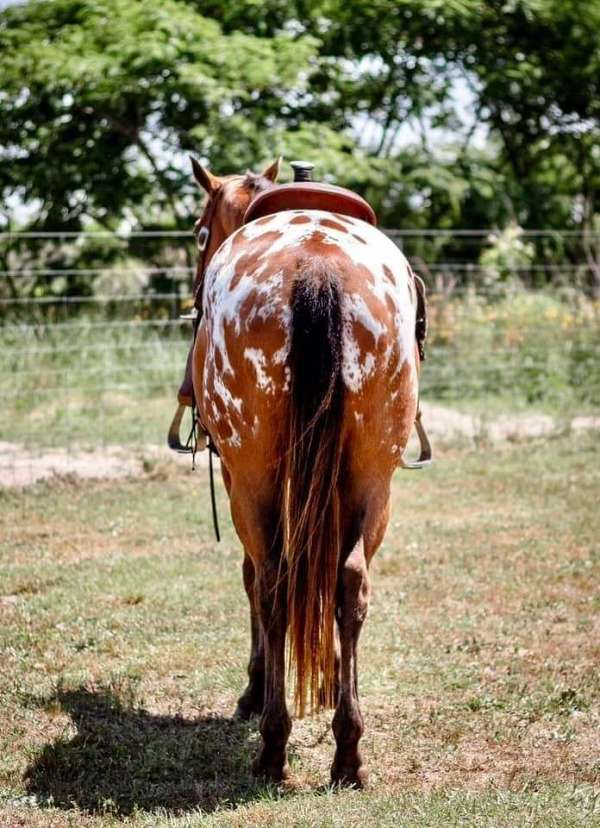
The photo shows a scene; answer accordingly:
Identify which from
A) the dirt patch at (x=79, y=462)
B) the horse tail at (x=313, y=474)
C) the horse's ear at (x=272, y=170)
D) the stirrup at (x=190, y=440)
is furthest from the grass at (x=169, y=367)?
the horse tail at (x=313, y=474)

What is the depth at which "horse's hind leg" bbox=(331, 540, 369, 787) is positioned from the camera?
11.1 ft

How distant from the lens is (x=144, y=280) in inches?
459

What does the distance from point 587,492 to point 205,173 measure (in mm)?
4719

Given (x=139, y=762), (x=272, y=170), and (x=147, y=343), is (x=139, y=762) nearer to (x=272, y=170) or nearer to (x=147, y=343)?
(x=272, y=170)

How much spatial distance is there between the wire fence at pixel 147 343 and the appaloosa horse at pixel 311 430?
5.66 m

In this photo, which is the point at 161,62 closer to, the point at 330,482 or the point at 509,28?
the point at 509,28

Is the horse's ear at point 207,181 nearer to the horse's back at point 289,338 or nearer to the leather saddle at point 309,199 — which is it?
the leather saddle at point 309,199

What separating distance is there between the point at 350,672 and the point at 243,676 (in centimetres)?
121

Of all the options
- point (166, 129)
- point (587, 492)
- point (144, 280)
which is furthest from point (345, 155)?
point (587, 492)

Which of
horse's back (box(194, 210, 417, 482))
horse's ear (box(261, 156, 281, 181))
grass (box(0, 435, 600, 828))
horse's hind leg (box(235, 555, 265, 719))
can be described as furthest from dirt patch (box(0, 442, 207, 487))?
horse's back (box(194, 210, 417, 482))

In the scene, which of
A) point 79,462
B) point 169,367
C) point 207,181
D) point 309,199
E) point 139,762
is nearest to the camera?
point 139,762

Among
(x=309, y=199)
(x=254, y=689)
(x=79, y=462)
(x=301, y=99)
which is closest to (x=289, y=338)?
(x=309, y=199)

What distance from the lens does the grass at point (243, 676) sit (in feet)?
Answer: 10.9

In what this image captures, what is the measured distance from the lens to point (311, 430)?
10.7 feet
